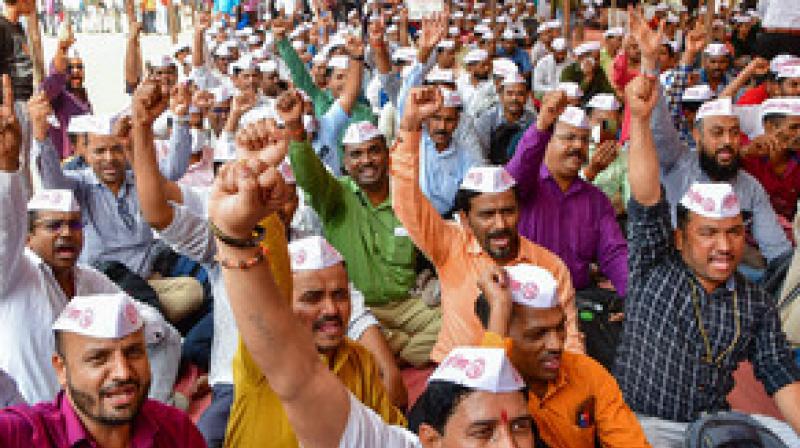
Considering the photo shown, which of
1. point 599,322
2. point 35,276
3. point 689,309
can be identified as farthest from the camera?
point 599,322

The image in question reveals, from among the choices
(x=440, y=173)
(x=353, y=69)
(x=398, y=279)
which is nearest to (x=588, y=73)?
(x=440, y=173)

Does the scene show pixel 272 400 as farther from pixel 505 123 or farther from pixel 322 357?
pixel 505 123

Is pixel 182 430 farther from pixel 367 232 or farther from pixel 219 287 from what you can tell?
pixel 367 232

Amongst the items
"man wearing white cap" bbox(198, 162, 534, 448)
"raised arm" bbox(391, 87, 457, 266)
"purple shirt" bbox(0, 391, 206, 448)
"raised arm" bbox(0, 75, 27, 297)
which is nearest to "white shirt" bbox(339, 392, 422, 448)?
"man wearing white cap" bbox(198, 162, 534, 448)

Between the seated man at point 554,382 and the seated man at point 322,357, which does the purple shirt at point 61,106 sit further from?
the seated man at point 554,382

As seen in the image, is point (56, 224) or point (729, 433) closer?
point (729, 433)

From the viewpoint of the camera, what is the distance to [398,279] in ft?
12.4

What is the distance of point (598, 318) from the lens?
3.69 m

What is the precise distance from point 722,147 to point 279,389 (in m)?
3.19

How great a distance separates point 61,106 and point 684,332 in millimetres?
5298

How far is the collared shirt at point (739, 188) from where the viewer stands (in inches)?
158

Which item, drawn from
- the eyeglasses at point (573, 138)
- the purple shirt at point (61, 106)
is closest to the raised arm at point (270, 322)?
the eyeglasses at point (573, 138)

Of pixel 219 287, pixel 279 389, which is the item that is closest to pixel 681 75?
pixel 219 287

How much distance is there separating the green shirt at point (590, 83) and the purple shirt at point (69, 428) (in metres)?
6.96
